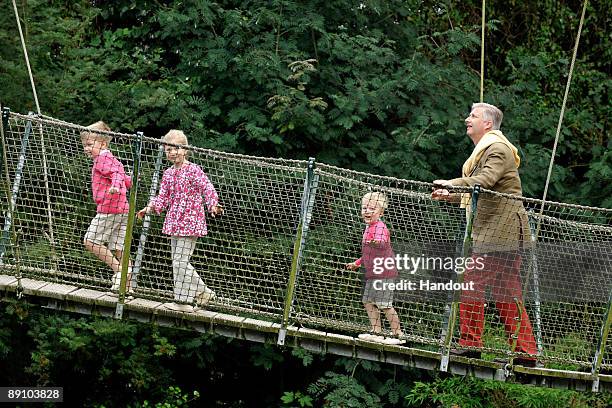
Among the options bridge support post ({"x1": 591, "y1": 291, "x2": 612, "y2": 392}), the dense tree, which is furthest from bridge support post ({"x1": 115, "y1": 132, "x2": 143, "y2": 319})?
the dense tree

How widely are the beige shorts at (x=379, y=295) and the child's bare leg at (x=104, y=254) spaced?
1364mm

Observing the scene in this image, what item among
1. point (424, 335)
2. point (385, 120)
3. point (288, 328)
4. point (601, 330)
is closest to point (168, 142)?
point (288, 328)

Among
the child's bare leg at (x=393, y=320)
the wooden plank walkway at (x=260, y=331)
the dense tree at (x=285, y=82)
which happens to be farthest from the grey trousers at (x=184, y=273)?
the dense tree at (x=285, y=82)

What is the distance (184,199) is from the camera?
252 inches

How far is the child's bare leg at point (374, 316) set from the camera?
6.46m

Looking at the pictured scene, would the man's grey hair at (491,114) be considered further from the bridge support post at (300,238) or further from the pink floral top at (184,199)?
the pink floral top at (184,199)

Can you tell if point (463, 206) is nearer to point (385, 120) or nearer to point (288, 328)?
point (288, 328)

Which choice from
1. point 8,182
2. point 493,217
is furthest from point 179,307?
point 493,217

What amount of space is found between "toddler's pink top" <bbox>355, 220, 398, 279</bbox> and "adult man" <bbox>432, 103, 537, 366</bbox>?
0.38m

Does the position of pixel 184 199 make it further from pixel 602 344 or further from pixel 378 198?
pixel 602 344

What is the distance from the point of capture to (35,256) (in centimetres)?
671

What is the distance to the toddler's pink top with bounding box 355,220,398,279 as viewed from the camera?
20.8 feet

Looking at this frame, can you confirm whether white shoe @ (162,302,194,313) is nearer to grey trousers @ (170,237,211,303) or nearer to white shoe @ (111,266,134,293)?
grey trousers @ (170,237,211,303)

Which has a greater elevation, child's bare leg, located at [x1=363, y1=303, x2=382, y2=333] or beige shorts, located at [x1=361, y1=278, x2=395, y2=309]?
beige shorts, located at [x1=361, y1=278, x2=395, y2=309]
